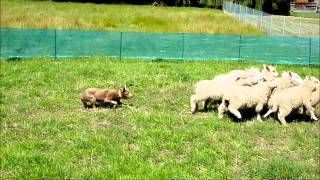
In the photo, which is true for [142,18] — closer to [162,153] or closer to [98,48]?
[98,48]

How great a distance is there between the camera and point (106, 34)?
23797 millimetres

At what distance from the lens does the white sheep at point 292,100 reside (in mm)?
11984

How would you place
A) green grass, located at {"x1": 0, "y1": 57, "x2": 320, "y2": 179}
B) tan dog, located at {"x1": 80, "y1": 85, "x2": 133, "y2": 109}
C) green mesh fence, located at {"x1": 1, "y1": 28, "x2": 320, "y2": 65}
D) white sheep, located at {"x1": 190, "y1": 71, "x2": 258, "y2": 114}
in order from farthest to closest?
green mesh fence, located at {"x1": 1, "y1": 28, "x2": 320, "y2": 65} < tan dog, located at {"x1": 80, "y1": 85, "x2": 133, "y2": 109} < white sheep, located at {"x1": 190, "y1": 71, "x2": 258, "y2": 114} < green grass, located at {"x1": 0, "y1": 57, "x2": 320, "y2": 179}

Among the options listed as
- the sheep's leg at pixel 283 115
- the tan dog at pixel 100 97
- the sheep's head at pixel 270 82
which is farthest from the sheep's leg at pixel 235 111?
the tan dog at pixel 100 97

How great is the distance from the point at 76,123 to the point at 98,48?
12.3 metres

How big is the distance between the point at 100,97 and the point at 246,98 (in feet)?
11.5

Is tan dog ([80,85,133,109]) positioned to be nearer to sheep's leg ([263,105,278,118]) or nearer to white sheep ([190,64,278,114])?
white sheep ([190,64,278,114])

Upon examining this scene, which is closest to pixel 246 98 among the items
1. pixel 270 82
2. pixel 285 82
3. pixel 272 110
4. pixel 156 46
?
pixel 272 110

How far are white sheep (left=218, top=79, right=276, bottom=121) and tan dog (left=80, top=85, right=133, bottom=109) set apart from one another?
2.55 meters

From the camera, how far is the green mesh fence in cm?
2300

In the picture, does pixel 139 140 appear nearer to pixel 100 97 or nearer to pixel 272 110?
pixel 100 97

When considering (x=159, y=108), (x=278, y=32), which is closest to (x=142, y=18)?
(x=278, y=32)

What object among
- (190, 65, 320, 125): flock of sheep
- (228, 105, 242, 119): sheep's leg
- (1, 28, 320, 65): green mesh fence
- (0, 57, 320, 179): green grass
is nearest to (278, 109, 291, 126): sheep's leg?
(190, 65, 320, 125): flock of sheep

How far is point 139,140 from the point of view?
33.4ft
